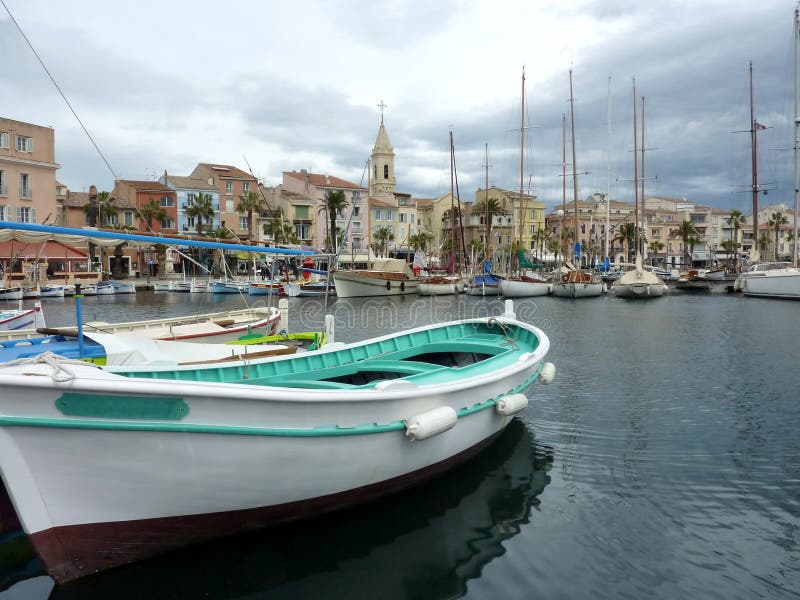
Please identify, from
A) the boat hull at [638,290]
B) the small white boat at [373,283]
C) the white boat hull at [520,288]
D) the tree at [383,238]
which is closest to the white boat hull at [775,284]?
the boat hull at [638,290]

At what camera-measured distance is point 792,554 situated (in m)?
6.36

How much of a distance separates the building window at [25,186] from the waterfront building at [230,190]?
24086mm

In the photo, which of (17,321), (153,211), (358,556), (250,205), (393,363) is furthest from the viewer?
(250,205)

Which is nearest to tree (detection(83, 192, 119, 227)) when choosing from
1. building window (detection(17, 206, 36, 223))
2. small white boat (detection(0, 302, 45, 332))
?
building window (detection(17, 206, 36, 223))

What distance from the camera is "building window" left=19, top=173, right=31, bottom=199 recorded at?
50.6 m

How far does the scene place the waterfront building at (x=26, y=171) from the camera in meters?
49.4

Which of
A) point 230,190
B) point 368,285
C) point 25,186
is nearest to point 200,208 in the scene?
point 230,190

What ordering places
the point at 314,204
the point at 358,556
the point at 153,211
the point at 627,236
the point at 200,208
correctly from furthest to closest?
the point at 627,236 → the point at 314,204 → the point at 200,208 → the point at 153,211 → the point at 358,556

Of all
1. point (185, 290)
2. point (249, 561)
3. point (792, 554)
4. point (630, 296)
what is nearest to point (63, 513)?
point (249, 561)

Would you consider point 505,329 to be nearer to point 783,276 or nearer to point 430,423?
point 430,423

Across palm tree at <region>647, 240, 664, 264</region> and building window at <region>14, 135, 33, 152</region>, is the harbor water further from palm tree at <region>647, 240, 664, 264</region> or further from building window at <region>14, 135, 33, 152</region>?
palm tree at <region>647, 240, 664, 264</region>

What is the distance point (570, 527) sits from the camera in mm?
7039

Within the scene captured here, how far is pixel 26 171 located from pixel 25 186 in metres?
1.34

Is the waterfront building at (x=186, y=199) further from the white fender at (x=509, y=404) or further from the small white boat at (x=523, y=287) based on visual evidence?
the white fender at (x=509, y=404)
